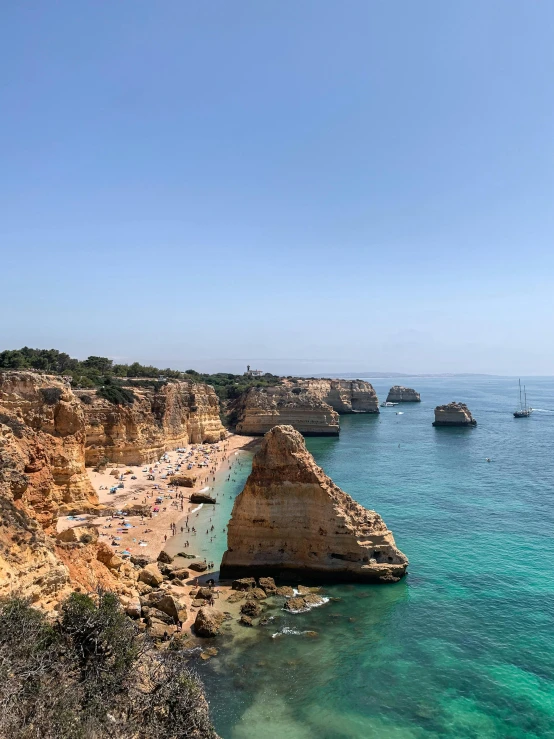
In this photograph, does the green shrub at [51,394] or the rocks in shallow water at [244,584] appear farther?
the green shrub at [51,394]

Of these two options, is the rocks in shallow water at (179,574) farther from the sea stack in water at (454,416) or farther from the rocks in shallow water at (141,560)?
the sea stack in water at (454,416)

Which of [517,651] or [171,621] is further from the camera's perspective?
[171,621]

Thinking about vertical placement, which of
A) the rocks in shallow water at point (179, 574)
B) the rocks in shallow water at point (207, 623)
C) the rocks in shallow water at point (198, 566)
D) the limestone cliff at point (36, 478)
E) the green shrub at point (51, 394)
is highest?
the green shrub at point (51, 394)

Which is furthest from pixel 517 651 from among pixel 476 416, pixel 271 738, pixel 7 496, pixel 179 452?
pixel 476 416

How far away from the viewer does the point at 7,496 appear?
1745 cm

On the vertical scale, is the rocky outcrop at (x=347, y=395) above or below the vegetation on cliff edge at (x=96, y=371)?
below

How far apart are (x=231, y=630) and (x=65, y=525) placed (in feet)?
50.3

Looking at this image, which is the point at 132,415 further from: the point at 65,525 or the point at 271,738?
the point at 271,738

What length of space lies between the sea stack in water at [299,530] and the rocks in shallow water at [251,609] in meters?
3.54

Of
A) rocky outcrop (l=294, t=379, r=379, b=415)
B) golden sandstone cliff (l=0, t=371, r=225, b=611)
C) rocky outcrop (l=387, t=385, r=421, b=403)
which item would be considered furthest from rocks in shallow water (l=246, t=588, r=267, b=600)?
rocky outcrop (l=387, t=385, r=421, b=403)

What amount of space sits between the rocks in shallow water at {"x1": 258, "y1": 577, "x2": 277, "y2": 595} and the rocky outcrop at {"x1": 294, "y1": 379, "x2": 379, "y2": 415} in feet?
305

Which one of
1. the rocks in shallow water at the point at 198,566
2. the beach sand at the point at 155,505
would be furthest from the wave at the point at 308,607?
→ the rocks in shallow water at the point at 198,566

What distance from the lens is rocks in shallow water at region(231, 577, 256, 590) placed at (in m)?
25.6

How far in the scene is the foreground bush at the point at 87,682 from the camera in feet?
32.9
